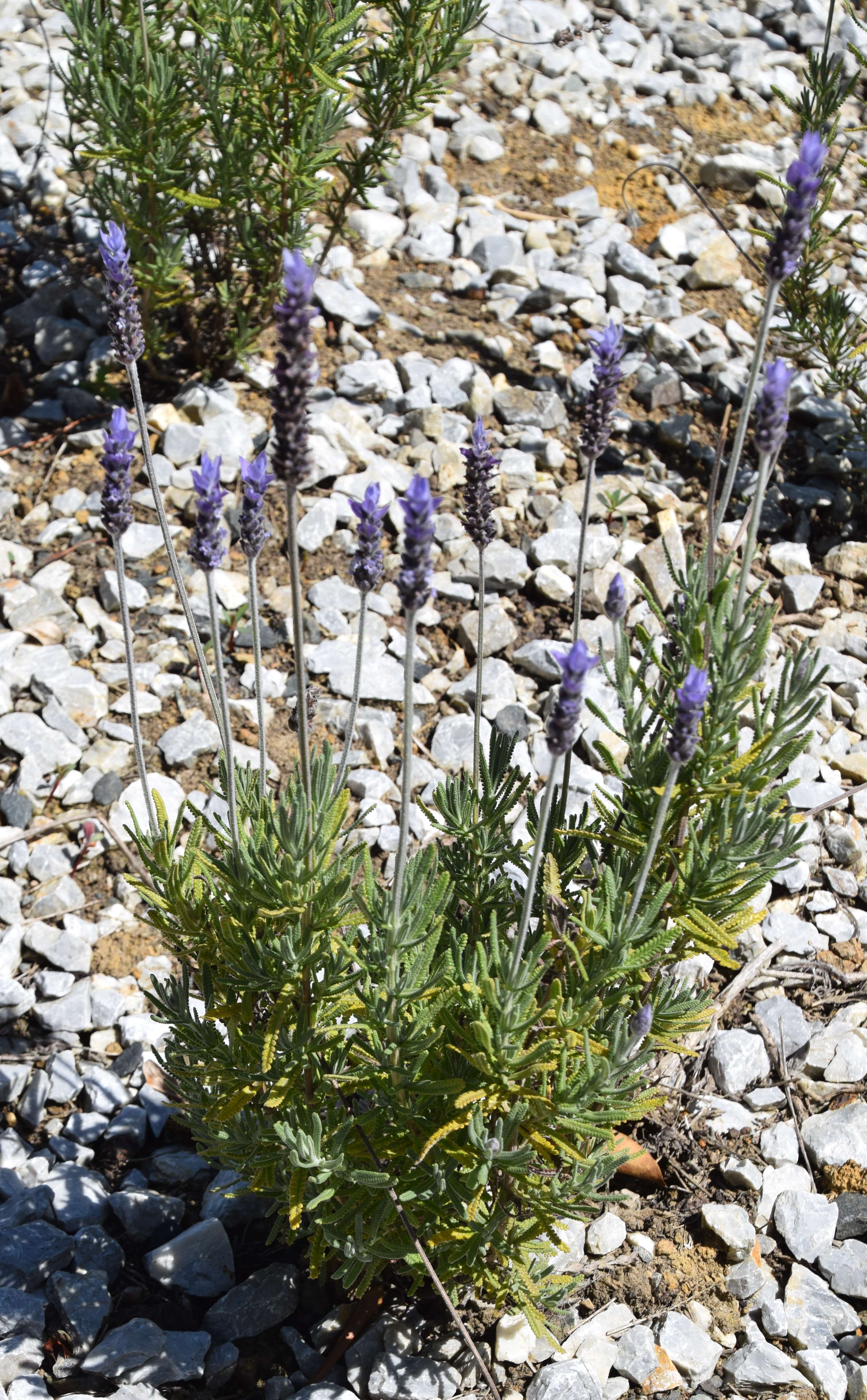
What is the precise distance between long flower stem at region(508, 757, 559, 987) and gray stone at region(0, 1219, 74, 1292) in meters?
1.50

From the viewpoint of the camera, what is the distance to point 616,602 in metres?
2.25

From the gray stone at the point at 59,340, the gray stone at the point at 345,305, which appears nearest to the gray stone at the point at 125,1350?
the gray stone at the point at 59,340

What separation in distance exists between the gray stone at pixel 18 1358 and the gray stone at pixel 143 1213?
37 cm

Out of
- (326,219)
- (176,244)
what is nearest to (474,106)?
(326,219)

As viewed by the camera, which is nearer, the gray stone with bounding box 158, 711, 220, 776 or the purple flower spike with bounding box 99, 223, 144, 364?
the purple flower spike with bounding box 99, 223, 144, 364

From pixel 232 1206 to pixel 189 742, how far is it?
1491mm

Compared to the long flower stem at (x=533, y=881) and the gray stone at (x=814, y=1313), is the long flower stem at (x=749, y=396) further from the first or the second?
the gray stone at (x=814, y=1313)

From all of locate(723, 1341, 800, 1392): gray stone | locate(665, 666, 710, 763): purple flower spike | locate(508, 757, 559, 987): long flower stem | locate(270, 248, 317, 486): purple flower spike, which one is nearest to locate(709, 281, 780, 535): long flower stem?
locate(665, 666, 710, 763): purple flower spike

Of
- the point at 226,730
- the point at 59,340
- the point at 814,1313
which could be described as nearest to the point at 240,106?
the point at 59,340

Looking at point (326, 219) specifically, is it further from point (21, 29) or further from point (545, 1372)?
point (545, 1372)

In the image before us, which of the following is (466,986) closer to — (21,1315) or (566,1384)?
(566,1384)

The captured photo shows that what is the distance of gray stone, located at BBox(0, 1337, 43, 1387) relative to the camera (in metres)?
2.54

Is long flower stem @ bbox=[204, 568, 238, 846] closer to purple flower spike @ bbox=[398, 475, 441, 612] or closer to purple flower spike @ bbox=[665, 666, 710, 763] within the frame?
purple flower spike @ bbox=[398, 475, 441, 612]

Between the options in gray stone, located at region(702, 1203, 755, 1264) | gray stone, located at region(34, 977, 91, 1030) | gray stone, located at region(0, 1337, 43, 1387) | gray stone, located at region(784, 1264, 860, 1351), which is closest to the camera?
gray stone, located at region(0, 1337, 43, 1387)
